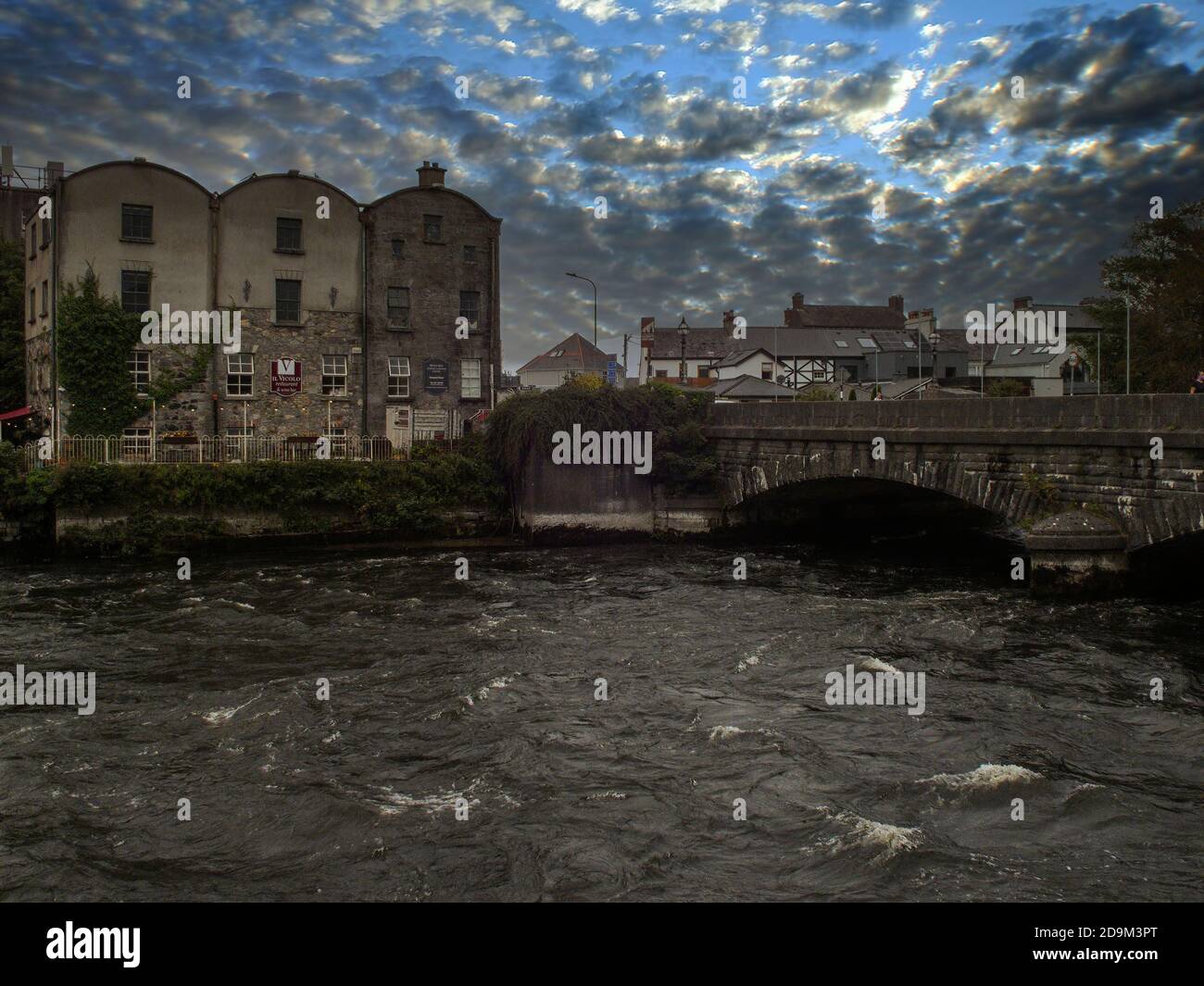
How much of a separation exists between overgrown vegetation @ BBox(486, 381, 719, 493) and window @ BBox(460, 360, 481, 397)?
8.18 metres

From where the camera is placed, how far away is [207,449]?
34.7 m

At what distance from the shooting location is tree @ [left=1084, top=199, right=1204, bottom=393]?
45.4 metres

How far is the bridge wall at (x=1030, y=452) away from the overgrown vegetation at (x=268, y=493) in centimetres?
1192

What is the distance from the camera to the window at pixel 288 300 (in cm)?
4038

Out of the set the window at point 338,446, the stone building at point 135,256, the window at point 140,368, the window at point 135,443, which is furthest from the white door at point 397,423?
the window at point 140,368

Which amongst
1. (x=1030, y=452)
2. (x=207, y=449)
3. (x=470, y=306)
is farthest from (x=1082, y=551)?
(x=470, y=306)
